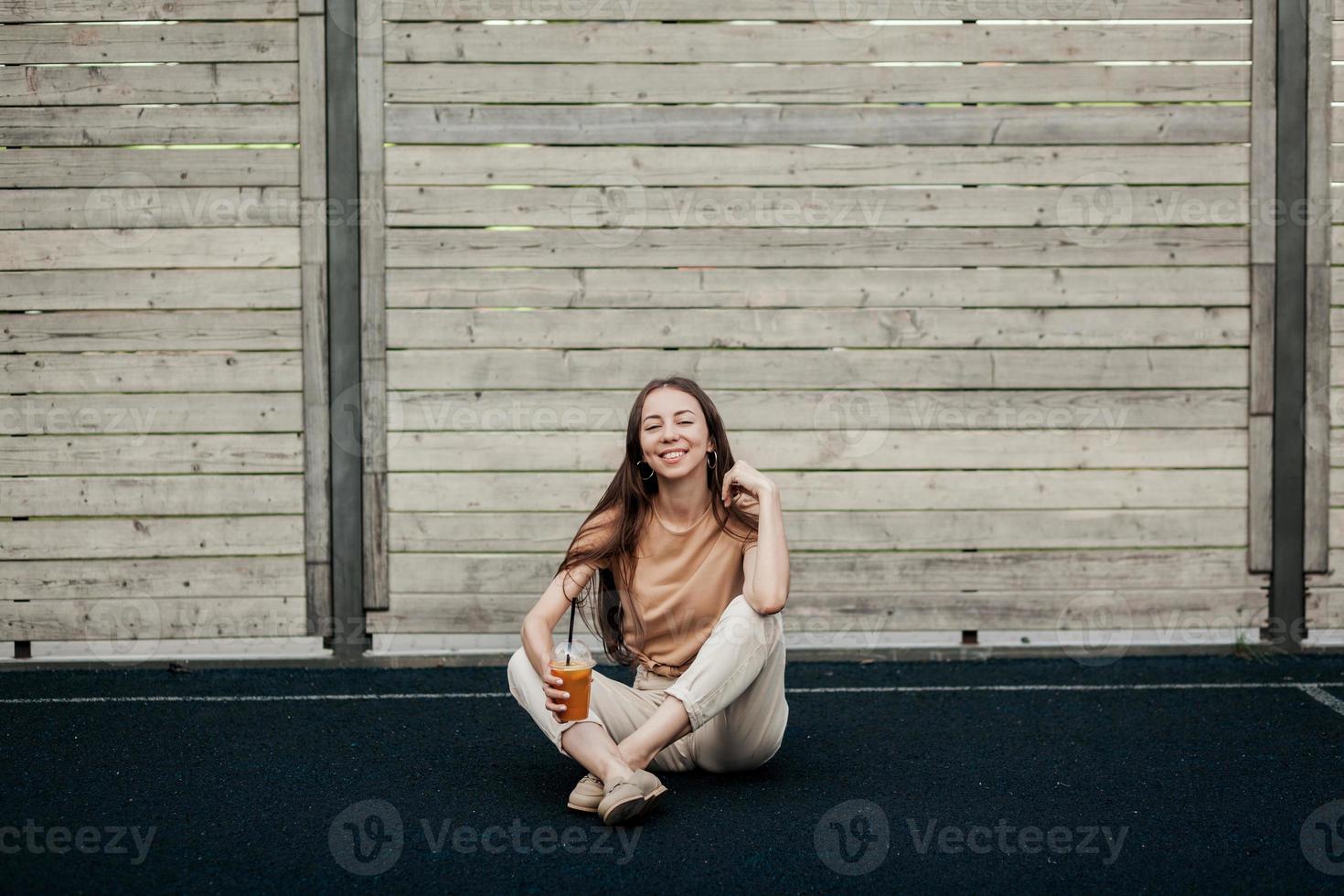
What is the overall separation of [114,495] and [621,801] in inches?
122

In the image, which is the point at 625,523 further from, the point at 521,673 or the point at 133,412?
the point at 133,412

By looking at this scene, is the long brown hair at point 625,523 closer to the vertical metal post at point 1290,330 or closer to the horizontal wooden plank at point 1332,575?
the vertical metal post at point 1290,330

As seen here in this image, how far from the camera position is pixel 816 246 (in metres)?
4.96

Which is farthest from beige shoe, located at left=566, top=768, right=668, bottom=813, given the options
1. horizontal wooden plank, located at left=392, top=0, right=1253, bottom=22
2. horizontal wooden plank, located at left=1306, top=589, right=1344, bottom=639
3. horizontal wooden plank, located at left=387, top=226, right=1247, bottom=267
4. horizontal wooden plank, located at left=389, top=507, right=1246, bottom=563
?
horizontal wooden plank, located at left=1306, top=589, right=1344, bottom=639

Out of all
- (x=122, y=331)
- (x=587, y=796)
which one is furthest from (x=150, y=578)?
(x=587, y=796)

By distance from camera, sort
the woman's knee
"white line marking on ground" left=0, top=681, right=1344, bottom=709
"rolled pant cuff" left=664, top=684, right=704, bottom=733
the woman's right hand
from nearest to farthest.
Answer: the woman's right hand, "rolled pant cuff" left=664, top=684, right=704, bottom=733, the woman's knee, "white line marking on ground" left=0, top=681, right=1344, bottom=709

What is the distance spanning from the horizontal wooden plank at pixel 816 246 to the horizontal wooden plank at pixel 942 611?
54.9 inches

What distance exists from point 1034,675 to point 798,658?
96cm

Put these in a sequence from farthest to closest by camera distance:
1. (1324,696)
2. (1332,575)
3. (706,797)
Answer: (1332,575), (1324,696), (706,797)

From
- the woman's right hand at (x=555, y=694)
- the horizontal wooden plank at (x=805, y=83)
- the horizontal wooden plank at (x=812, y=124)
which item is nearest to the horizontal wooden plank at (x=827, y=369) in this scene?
the horizontal wooden plank at (x=812, y=124)

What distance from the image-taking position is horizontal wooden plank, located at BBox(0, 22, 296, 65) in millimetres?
4852

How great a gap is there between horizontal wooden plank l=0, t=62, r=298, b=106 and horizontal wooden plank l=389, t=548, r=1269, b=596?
2158mm

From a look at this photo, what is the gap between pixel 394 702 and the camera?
4406mm

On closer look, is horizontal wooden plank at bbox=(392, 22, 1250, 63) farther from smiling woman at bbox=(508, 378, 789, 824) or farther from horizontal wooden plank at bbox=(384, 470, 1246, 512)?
smiling woman at bbox=(508, 378, 789, 824)
